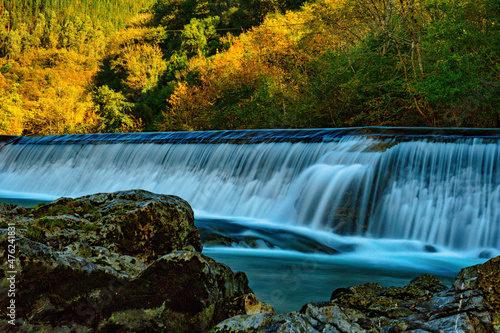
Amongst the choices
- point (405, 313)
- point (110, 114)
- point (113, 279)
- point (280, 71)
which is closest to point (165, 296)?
point (113, 279)

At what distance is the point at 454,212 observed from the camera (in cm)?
691

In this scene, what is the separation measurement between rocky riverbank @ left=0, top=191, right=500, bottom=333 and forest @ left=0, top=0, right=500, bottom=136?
9853 millimetres

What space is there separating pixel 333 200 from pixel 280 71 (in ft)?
55.6

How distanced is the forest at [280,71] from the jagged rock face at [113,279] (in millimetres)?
10224

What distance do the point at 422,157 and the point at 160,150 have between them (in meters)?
7.63

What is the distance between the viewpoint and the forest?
11.8m

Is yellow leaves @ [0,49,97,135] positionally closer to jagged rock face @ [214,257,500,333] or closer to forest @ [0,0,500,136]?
forest @ [0,0,500,136]

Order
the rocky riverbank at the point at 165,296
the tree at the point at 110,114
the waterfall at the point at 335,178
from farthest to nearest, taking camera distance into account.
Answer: the tree at the point at 110,114 → the waterfall at the point at 335,178 → the rocky riverbank at the point at 165,296

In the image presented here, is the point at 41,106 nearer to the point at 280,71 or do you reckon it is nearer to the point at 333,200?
the point at 280,71

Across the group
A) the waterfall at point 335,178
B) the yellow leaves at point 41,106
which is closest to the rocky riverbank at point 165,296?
the waterfall at point 335,178

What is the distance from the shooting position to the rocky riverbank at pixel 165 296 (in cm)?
219

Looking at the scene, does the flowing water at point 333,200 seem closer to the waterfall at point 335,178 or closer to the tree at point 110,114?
the waterfall at point 335,178

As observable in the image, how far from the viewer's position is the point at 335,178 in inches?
329

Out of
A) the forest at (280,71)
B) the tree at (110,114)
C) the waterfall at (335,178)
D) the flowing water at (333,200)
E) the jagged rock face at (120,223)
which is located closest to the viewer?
the jagged rock face at (120,223)
